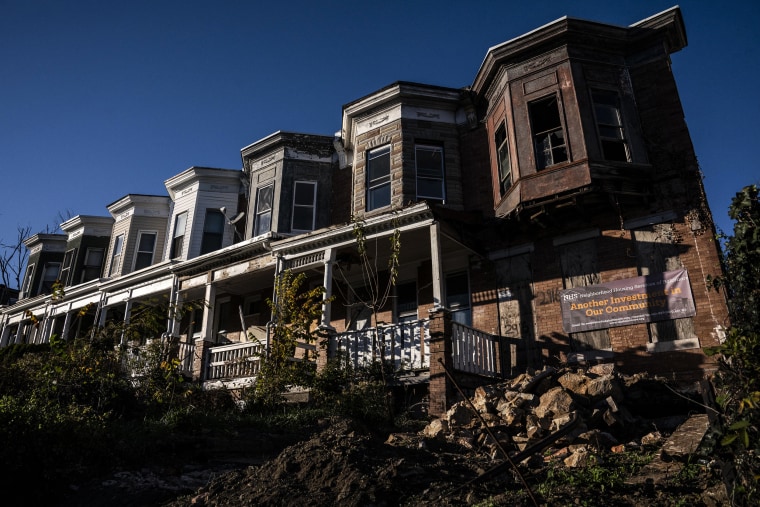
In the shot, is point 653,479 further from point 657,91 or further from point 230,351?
point 230,351

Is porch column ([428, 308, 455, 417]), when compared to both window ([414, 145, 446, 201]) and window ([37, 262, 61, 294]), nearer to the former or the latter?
window ([414, 145, 446, 201])

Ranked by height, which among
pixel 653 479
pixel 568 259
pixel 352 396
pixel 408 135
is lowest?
pixel 653 479

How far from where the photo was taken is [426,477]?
6.32 m

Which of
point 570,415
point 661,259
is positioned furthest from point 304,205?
point 570,415

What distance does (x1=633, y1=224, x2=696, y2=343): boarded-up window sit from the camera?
1138 cm

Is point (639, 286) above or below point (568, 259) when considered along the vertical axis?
below

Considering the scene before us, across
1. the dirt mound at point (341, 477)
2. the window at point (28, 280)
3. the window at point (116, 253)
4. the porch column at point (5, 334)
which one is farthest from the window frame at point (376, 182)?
the window at point (28, 280)

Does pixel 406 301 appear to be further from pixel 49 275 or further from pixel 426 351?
pixel 49 275

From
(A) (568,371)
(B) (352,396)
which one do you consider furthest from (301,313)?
(A) (568,371)

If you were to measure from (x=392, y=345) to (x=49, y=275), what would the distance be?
26157 millimetres

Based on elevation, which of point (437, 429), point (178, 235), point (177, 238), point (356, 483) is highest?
point (178, 235)

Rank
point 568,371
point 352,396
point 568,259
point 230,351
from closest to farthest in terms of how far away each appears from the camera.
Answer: point 568,371
point 352,396
point 568,259
point 230,351

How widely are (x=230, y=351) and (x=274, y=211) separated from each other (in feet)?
18.2

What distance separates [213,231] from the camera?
2270 centimetres
